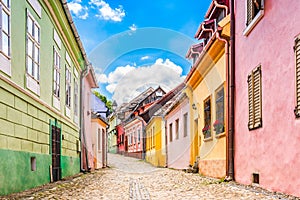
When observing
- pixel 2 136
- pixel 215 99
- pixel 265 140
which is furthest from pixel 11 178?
pixel 215 99

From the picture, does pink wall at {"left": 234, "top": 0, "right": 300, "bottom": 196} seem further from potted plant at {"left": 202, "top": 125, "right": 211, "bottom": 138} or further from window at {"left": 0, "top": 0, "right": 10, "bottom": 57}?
window at {"left": 0, "top": 0, "right": 10, "bottom": 57}

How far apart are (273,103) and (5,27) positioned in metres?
4.33

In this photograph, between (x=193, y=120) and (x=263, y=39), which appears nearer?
(x=263, y=39)

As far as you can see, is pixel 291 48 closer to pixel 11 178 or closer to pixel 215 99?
pixel 11 178

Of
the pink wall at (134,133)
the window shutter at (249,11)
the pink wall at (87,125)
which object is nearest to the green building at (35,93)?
the pink wall at (87,125)

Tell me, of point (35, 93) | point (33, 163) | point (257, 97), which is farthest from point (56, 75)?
point (257, 97)

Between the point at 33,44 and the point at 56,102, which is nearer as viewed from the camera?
the point at 33,44

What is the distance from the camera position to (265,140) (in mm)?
7156

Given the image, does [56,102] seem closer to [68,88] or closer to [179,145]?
[68,88]

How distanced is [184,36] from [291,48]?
877cm

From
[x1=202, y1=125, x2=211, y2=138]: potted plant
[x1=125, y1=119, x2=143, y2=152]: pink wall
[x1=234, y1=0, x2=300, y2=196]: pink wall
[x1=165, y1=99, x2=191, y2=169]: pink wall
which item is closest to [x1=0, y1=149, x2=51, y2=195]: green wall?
[x1=234, y1=0, x2=300, y2=196]: pink wall

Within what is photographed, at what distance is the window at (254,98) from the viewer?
298 inches

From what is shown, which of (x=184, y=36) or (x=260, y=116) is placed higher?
(x=184, y=36)

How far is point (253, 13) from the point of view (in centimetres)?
799
